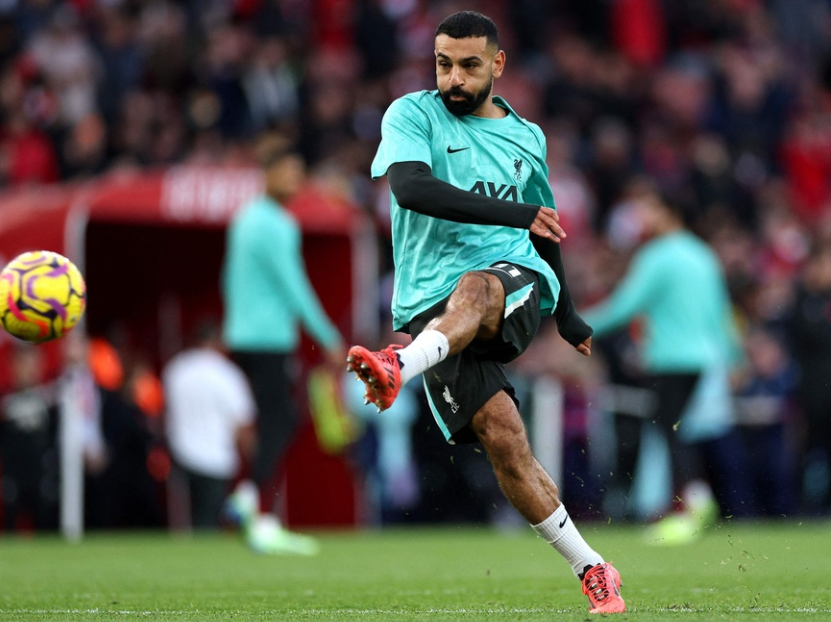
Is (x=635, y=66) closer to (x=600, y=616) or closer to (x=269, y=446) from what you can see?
(x=269, y=446)

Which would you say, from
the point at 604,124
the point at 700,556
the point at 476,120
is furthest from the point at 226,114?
the point at 476,120

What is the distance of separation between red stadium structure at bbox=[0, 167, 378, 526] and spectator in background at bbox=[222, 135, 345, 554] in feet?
7.51

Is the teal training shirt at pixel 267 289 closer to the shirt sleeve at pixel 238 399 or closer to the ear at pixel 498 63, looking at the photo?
the shirt sleeve at pixel 238 399

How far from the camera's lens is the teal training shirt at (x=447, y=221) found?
245 inches

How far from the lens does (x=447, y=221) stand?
246 inches

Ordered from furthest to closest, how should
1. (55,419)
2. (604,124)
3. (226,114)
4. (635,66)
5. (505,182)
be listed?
(635,66) < (604,124) < (226,114) < (55,419) < (505,182)

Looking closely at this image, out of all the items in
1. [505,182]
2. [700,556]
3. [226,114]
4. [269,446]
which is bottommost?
[700,556]

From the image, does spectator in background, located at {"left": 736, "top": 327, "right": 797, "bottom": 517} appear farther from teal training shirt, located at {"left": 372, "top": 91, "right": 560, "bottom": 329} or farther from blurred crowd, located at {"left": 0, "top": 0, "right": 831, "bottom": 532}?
teal training shirt, located at {"left": 372, "top": 91, "right": 560, "bottom": 329}

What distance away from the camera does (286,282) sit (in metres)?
10.7

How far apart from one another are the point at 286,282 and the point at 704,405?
14.7 ft

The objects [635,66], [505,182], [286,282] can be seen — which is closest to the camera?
[505,182]

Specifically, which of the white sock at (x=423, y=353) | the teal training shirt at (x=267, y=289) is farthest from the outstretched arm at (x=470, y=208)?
the teal training shirt at (x=267, y=289)

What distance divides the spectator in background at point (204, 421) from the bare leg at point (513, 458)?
7.56 meters

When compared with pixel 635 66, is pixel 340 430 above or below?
below
